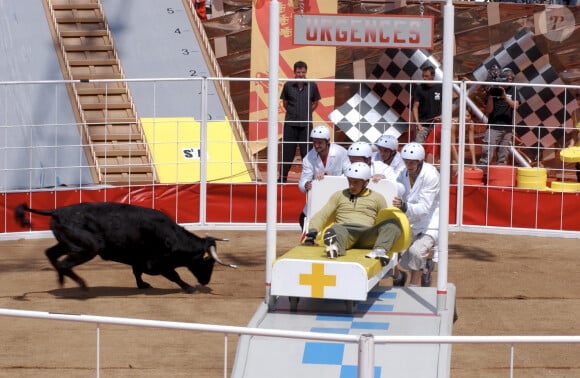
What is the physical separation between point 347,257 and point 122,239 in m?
2.33

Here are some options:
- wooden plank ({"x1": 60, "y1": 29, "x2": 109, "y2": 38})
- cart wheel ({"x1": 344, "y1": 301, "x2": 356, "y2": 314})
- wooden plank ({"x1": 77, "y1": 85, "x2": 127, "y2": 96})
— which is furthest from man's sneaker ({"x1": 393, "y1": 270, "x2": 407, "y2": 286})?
wooden plank ({"x1": 60, "y1": 29, "x2": 109, "y2": 38})

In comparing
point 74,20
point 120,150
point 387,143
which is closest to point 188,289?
point 387,143

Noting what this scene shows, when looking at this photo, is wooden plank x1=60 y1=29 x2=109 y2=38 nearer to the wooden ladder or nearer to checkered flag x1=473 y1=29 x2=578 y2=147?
the wooden ladder

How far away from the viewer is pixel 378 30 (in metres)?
9.88

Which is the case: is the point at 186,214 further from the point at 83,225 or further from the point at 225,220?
the point at 83,225

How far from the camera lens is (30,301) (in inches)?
457

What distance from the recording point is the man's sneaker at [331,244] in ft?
33.6

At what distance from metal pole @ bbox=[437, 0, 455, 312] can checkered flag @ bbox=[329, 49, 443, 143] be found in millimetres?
6361

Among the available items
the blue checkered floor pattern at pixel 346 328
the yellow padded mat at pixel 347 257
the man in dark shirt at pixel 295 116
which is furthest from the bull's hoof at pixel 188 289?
the man in dark shirt at pixel 295 116

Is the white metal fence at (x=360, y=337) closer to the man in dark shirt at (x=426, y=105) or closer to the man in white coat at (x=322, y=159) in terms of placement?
the man in white coat at (x=322, y=159)

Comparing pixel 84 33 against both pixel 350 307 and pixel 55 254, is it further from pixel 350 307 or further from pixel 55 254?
pixel 350 307

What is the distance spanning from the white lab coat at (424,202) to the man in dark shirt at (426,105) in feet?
14.0

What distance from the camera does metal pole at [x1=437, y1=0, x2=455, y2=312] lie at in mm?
9891

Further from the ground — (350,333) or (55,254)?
(55,254)
